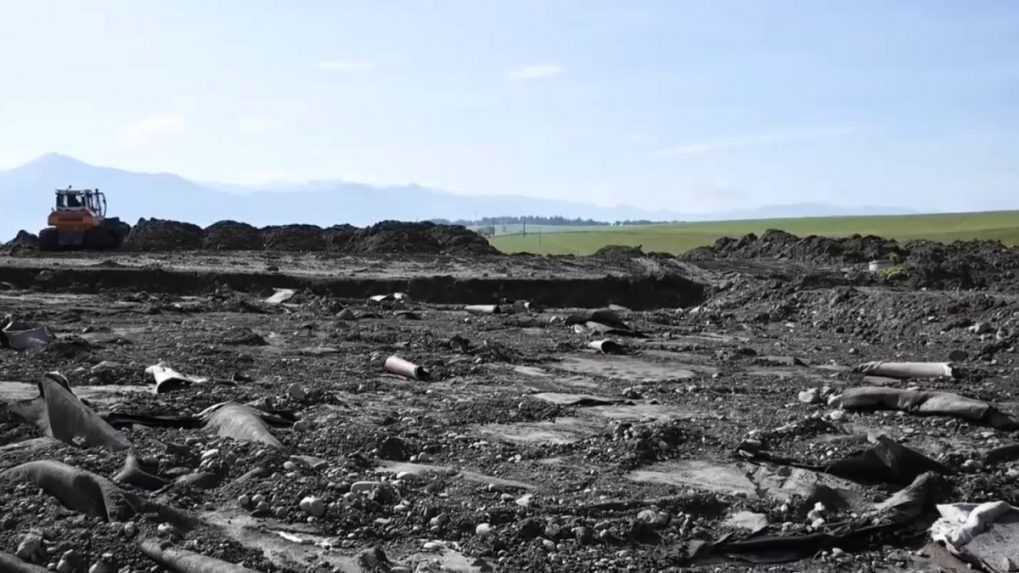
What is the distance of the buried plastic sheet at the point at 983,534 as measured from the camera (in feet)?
17.2

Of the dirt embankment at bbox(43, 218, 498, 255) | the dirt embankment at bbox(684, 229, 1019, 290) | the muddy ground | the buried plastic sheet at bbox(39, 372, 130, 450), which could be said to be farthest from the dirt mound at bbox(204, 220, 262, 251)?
the buried plastic sheet at bbox(39, 372, 130, 450)

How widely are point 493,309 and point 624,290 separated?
5636 millimetres

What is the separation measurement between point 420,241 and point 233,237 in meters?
7.17

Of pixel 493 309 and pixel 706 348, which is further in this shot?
pixel 493 309

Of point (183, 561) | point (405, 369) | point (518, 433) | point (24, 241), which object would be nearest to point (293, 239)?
point (24, 241)

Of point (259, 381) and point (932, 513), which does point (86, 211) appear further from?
point (932, 513)

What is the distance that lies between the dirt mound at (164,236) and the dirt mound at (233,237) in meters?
0.45

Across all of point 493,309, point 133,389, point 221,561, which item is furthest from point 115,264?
point 221,561

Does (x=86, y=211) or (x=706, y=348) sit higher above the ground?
(x=86, y=211)

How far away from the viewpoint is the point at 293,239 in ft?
127

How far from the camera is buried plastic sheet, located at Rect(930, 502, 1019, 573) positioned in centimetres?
525

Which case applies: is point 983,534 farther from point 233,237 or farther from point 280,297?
point 233,237

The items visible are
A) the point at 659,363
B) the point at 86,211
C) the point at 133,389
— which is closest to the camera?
the point at 133,389

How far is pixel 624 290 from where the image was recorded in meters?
25.6
